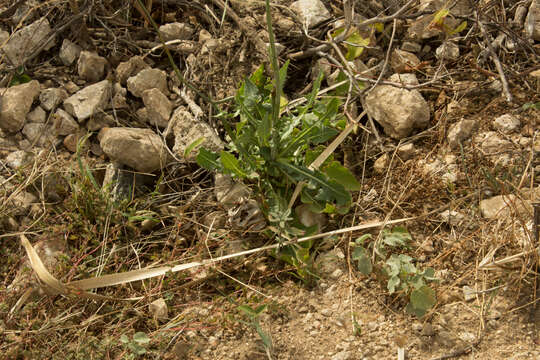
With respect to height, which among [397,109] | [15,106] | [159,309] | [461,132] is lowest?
[159,309]

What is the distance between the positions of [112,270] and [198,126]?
770 millimetres

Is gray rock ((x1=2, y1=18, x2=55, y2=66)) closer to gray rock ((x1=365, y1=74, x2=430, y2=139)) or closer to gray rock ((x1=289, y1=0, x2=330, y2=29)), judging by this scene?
gray rock ((x1=289, y1=0, x2=330, y2=29))

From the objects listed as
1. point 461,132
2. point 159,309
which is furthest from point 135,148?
point 461,132

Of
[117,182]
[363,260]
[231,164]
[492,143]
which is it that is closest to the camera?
[363,260]

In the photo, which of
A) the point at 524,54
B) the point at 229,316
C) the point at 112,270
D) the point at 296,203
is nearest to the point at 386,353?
the point at 229,316

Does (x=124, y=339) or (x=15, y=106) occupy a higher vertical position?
(x=15, y=106)

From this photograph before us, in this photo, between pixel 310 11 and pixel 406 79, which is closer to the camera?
pixel 406 79

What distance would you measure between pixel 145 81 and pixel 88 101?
305mm

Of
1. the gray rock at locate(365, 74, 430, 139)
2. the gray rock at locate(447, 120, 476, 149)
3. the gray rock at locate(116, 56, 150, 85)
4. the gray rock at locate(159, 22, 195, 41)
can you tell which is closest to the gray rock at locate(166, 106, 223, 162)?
the gray rock at locate(116, 56, 150, 85)

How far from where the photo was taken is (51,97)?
98.6 inches

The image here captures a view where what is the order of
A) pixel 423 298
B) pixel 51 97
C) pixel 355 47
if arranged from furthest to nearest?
pixel 51 97 < pixel 355 47 < pixel 423 298

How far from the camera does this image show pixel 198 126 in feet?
7.61

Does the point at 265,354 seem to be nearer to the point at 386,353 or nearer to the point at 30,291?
the point at 386,353

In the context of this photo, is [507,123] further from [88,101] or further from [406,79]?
[88,101]
